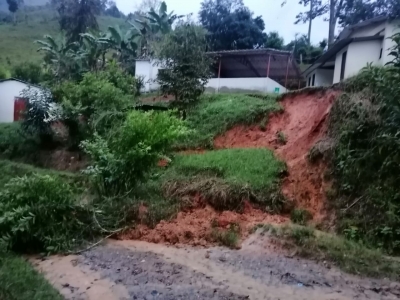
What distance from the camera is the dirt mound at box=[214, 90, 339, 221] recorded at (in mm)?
8672

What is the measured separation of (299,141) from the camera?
10.4m

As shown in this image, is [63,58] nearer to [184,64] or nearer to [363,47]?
[184,64]

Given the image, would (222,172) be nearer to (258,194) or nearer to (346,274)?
(258,194)

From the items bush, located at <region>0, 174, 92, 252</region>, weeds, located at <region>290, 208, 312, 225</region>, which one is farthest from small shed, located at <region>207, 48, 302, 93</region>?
bush, located at <region>0, 174, 92, 252</region>

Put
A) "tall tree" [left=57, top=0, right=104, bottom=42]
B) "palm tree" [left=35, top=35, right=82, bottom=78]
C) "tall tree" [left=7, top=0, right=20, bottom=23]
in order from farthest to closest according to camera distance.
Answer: "tall tree" [left=7, top=0, right=20, bottom=23] < "tall tree" [left=57, top=0, right=104, bottom=42] < "palm tree" [left=35, top=35, right=82, bottom=78]

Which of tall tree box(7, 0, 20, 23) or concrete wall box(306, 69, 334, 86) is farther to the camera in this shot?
tall tree box(7, 0, 20, 23)

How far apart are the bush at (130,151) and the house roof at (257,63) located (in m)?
8.74

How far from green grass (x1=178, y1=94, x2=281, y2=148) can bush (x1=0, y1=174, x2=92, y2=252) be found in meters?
4.81

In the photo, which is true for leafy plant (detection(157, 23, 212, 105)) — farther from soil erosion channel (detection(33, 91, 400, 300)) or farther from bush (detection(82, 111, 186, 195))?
soil erosion channel (detection(33, 91, 400, 300))

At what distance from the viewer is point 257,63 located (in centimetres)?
1986

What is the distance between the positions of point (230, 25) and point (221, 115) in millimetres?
14634

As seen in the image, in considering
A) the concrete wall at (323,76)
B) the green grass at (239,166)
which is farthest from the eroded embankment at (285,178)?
the concrete wall at (323,76)

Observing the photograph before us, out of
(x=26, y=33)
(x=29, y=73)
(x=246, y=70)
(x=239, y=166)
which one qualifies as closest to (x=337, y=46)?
(x=246, y=70)

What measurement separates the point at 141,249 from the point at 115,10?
182 feet
